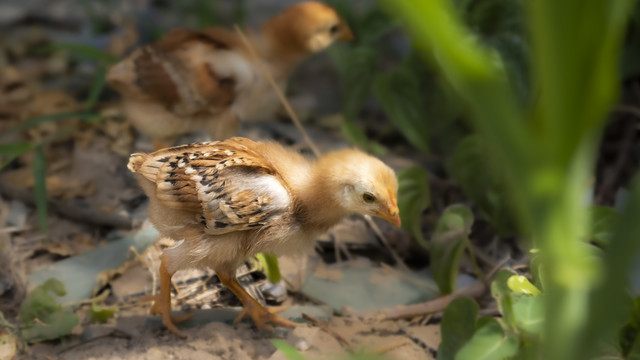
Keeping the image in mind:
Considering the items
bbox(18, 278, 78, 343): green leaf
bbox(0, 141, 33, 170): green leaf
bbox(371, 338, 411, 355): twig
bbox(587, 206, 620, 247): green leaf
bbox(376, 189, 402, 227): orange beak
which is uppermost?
bbox(0, 141, 33, 170): green leaf

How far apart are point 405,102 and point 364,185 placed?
1.50m

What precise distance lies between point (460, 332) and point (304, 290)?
34.1 inches

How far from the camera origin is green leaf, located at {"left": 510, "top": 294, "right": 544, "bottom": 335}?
1736mm

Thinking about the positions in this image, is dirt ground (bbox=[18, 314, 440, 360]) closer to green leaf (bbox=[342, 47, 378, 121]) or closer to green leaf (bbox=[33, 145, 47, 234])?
green leaf (bbox=[33, 145, 47, 234])

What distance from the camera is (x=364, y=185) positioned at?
2354 mm

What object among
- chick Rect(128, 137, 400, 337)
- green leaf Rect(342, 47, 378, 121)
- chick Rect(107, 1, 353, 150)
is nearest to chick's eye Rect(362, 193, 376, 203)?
chick Rect(128, 137, 400, 337)

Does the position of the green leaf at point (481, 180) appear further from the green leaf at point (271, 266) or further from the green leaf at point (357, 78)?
the green leaf at point (271, 266)

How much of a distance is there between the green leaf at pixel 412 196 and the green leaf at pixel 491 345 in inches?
44.2

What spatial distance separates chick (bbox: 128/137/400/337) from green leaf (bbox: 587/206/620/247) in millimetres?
660

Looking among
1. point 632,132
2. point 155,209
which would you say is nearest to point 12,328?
point 155,209

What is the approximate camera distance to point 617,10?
39.9 inches

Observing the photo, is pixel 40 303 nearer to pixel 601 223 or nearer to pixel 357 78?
pixel 601 223

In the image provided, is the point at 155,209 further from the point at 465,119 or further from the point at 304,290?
the point at 465,119

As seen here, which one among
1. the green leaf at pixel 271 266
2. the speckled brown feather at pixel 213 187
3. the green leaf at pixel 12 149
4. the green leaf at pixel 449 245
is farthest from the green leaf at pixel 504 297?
the green leaf at pixel 12 149
